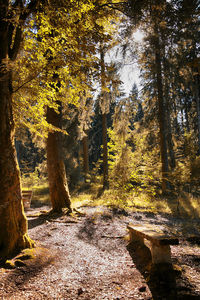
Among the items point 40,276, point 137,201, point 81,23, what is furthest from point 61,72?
point 137,201

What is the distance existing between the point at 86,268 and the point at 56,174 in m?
4.30

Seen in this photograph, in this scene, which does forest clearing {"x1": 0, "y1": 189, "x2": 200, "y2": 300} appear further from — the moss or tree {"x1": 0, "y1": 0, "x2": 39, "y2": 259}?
tree {"x1": 0, "y1": 0, "x2": 39, "y2": 259}

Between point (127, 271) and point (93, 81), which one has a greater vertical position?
point (93, 81)

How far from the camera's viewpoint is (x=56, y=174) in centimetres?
702

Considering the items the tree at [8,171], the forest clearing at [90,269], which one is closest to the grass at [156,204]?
the forest clearing at [90,269]

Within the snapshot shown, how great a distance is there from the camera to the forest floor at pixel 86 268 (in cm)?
231

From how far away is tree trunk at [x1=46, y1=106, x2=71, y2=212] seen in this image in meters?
6.96

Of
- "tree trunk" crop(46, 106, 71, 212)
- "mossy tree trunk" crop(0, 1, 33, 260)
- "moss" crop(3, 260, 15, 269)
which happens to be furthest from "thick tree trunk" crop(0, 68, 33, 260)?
"tree trunk" crop(46, 106, 71, 212)

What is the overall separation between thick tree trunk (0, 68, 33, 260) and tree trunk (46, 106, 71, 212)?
3508mm

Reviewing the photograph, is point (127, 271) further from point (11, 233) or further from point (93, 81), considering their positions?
point (93, 81)

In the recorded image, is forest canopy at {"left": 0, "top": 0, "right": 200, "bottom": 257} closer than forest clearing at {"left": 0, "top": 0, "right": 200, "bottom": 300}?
No

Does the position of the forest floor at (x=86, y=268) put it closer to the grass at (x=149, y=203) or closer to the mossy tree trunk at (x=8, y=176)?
the mossy tree trunk at (x=8, y=176)

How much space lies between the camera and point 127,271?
9.62 feet

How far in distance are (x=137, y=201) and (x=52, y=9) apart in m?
9.15
